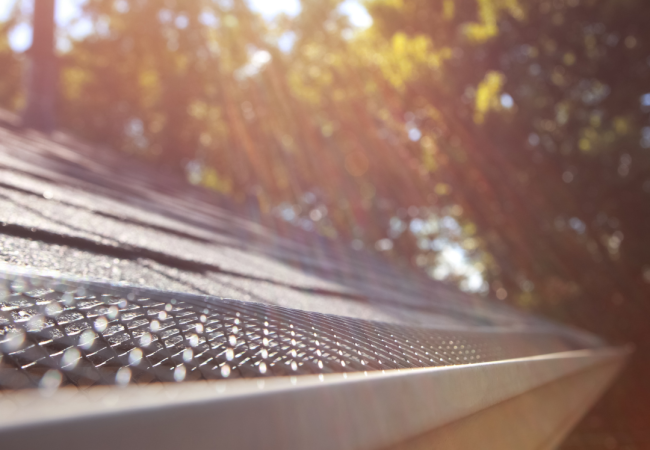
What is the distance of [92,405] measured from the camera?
15.3 inches

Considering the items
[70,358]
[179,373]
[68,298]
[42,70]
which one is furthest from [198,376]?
[42,70]

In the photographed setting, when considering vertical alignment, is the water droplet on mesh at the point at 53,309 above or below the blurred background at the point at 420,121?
below

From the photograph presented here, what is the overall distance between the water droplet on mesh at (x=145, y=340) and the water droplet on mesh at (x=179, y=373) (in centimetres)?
7

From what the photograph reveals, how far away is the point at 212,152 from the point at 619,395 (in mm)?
17909

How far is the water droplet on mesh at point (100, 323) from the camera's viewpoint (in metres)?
0.70

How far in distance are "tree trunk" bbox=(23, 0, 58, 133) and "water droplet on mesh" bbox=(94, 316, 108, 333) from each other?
693cm

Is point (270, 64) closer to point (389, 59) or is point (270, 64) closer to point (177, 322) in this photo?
point (389, 59)

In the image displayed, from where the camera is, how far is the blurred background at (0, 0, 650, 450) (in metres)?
11.8

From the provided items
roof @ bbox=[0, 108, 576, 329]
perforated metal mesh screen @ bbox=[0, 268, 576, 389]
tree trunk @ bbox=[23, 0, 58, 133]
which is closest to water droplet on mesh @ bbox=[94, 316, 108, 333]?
perforated metal mesh screen @ bbox=[0, 268, 576, 389]

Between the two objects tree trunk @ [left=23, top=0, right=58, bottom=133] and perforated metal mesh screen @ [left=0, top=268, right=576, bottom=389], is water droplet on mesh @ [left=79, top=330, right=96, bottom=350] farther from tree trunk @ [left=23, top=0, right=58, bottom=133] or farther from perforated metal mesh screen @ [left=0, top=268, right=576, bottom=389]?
tree trunk @ [left=23, top=0, right=58, bottom=133]

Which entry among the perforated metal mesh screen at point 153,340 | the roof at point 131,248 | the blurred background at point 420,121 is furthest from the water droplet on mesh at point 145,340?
the blurred background at point 420,121

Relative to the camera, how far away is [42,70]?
752cm

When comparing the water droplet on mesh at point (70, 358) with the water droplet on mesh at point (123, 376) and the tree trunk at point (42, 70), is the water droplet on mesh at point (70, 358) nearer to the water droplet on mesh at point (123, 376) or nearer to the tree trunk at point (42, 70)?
the water droplet on mesh at point (123, 376)

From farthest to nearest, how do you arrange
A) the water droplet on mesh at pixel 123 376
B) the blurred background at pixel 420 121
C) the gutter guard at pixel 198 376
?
the blurred background at pixel 420 121, the water droplet on mesh at pixel 123 376, the gutter guard at pixel 198 376
